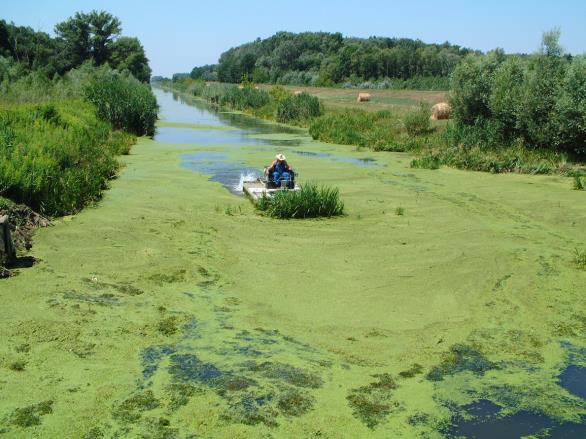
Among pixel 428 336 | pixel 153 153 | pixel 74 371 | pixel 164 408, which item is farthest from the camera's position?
pixel 153 153

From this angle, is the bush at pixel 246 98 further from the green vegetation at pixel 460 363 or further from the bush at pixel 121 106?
the green vegetation at pixel 460 363

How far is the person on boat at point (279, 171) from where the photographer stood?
1112cm

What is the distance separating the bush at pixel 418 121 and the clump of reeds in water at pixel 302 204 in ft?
39.2

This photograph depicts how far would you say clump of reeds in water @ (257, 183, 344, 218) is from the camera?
970cm

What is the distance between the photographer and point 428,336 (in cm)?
520

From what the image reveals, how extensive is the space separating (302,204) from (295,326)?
14.8ft

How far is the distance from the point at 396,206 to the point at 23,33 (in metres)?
43.2

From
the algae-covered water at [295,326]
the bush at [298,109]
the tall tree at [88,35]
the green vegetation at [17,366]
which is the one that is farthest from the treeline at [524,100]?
the tall tree at [88,35]

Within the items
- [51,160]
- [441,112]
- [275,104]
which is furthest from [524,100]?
[275,104]

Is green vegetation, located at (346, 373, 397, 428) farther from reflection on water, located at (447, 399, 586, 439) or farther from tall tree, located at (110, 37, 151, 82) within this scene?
tall tree, located at (110, 37, 151, 82)

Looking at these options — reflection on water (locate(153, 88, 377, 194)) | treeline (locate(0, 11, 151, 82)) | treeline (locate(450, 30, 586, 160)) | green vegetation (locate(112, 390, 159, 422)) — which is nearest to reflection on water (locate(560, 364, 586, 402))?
green vegetation (locate(112, 390, 159, 422))

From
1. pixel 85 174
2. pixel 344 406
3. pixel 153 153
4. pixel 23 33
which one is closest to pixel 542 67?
pixel 153 153

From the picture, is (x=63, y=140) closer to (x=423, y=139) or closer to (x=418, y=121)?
(x=423, y=139)

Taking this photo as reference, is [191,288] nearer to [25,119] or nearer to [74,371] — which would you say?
[74,371]
